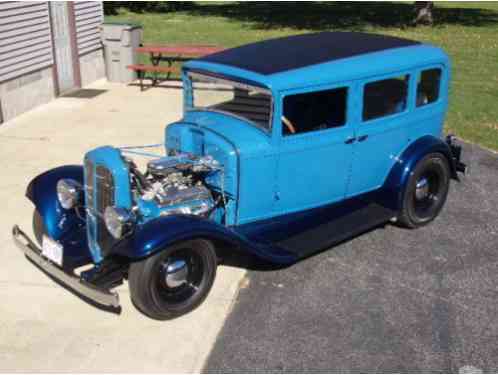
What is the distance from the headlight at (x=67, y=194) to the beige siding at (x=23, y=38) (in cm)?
526

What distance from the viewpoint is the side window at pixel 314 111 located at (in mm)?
5109

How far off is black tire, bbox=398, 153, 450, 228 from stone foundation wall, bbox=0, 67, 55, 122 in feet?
23.0

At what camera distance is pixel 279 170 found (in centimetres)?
515

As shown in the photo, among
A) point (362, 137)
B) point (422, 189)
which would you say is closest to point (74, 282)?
point (362, 137)

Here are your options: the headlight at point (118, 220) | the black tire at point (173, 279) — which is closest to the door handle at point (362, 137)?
the black tire at point (173, 279)

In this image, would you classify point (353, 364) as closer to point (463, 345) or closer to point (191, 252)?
point (463, 345)

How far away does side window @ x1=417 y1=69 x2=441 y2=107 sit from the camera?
20.2 feet

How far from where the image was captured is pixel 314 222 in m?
5.57

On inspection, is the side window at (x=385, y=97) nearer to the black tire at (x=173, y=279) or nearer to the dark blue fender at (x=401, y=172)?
the dark blue fender at (x=401, y=172)

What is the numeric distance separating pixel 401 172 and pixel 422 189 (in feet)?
1.72

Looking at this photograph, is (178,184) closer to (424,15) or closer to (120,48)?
(120,48)

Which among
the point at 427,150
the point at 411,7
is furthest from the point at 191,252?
the point at 411,7

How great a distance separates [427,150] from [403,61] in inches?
38.4

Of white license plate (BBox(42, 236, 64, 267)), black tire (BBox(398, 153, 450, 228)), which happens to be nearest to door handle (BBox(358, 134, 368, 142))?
black tire (BBox(398, 153, 450, 228))
